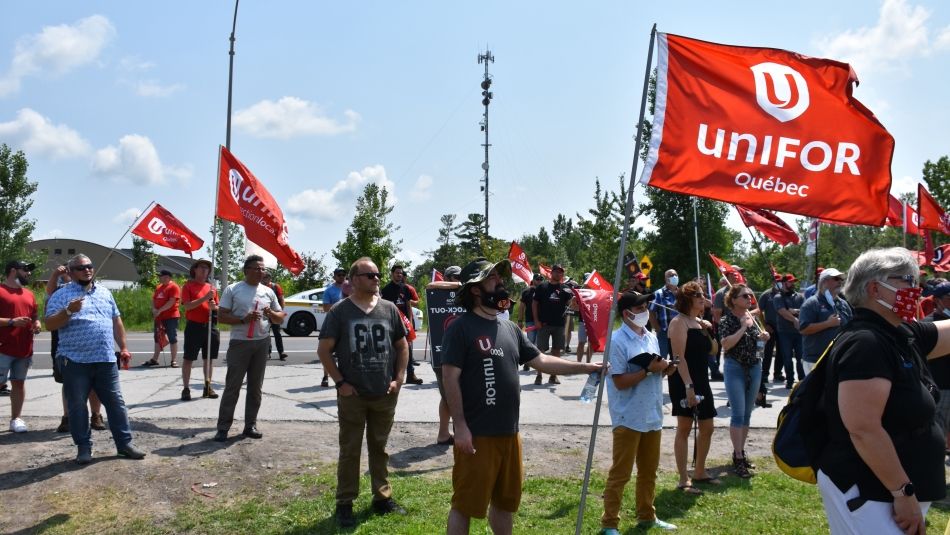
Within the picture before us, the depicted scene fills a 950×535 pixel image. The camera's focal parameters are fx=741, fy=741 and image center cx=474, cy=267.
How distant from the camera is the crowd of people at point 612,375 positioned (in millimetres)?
2867

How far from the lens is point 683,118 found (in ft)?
15.4

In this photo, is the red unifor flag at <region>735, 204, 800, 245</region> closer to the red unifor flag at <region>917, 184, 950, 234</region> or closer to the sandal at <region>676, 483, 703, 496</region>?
the red unifor flag at <region>917, 184, 950, 234</region>

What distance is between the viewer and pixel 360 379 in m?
5.75

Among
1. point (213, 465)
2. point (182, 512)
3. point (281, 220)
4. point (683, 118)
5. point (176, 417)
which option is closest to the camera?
point (683, 118)

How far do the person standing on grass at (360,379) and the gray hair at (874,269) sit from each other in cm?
362

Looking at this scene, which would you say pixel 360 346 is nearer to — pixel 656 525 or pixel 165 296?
pixel 656 525

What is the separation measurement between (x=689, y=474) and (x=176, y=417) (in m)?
5.88

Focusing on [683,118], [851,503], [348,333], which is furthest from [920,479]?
[348,333]

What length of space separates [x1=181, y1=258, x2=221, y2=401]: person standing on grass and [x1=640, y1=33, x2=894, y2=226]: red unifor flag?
23.7 ft

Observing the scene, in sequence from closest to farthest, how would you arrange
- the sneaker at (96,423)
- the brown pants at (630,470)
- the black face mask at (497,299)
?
the black face mask at (497,299) < the brown pants at (630,470) < the sneaker at (96,423)

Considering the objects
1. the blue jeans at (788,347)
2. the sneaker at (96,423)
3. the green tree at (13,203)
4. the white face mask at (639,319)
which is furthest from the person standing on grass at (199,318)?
the green tree at (13,203)

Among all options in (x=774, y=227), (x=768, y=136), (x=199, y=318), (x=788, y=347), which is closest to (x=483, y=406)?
(x=768, y=136)

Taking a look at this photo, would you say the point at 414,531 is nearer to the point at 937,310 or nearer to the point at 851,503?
the point at 851,503

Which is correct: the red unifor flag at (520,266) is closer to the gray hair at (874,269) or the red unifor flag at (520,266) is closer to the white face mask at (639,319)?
the white face mask at (639,319)
